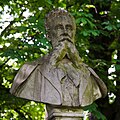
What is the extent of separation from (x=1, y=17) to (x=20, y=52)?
2.98m

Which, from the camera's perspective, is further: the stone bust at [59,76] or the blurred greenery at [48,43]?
the blurred greenery at [48,43]

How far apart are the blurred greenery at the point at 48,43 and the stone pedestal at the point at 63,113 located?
79.9 inches

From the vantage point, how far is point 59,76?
13.9 feet

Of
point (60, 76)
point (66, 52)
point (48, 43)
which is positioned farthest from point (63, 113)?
point (48, 43)

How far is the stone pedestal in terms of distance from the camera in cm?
412

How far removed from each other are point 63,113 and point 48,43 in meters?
2.26

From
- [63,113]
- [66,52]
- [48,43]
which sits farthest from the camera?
[48,43]

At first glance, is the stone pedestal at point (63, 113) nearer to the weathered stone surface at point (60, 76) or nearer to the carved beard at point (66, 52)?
the weathered stone surface at point (60, 76)

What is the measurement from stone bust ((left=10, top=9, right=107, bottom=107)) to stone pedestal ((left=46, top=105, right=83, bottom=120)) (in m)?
0.07

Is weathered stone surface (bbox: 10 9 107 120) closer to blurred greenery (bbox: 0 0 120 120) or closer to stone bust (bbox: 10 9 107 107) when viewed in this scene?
stone bust (bbox: 10 9 107 107)

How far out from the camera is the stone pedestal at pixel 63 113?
4.12 metres

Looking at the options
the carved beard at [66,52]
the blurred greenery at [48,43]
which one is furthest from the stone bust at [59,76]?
the blurred greenery at [48,43]

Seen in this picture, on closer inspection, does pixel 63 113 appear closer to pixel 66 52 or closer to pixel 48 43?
pixel 66 52

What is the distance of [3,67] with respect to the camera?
28.8ft
